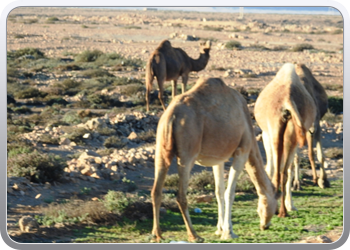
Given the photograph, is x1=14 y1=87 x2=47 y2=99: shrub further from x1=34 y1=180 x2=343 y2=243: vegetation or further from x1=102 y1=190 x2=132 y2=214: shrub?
x1=102 y1=190 x2=132 y2=214: shrub

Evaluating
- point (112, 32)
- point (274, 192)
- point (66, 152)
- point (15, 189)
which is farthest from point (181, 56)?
point (112, 32)

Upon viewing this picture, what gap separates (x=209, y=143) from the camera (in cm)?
822

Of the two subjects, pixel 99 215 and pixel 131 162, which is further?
pixel 131 162

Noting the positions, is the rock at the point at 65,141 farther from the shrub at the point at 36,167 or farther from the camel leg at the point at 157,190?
the camel leg at the point at 157,190

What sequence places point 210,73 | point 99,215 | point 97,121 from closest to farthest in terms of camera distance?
point 99,215 < point 97,121 < point 210,73

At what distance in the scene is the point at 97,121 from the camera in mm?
17500

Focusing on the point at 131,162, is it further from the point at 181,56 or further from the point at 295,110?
the point at 181,56

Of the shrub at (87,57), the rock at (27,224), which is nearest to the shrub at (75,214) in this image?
the rock at (27,224)

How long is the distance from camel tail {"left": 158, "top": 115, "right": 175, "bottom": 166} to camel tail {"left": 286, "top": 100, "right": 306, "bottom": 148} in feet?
9.45

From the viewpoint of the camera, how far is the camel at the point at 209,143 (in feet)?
25.8

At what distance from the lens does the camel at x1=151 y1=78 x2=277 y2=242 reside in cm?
787

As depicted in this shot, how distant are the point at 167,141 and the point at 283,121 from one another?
3.02 metres

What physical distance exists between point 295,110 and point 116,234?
3.67 metres

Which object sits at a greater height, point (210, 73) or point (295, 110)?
point (295, 110)
